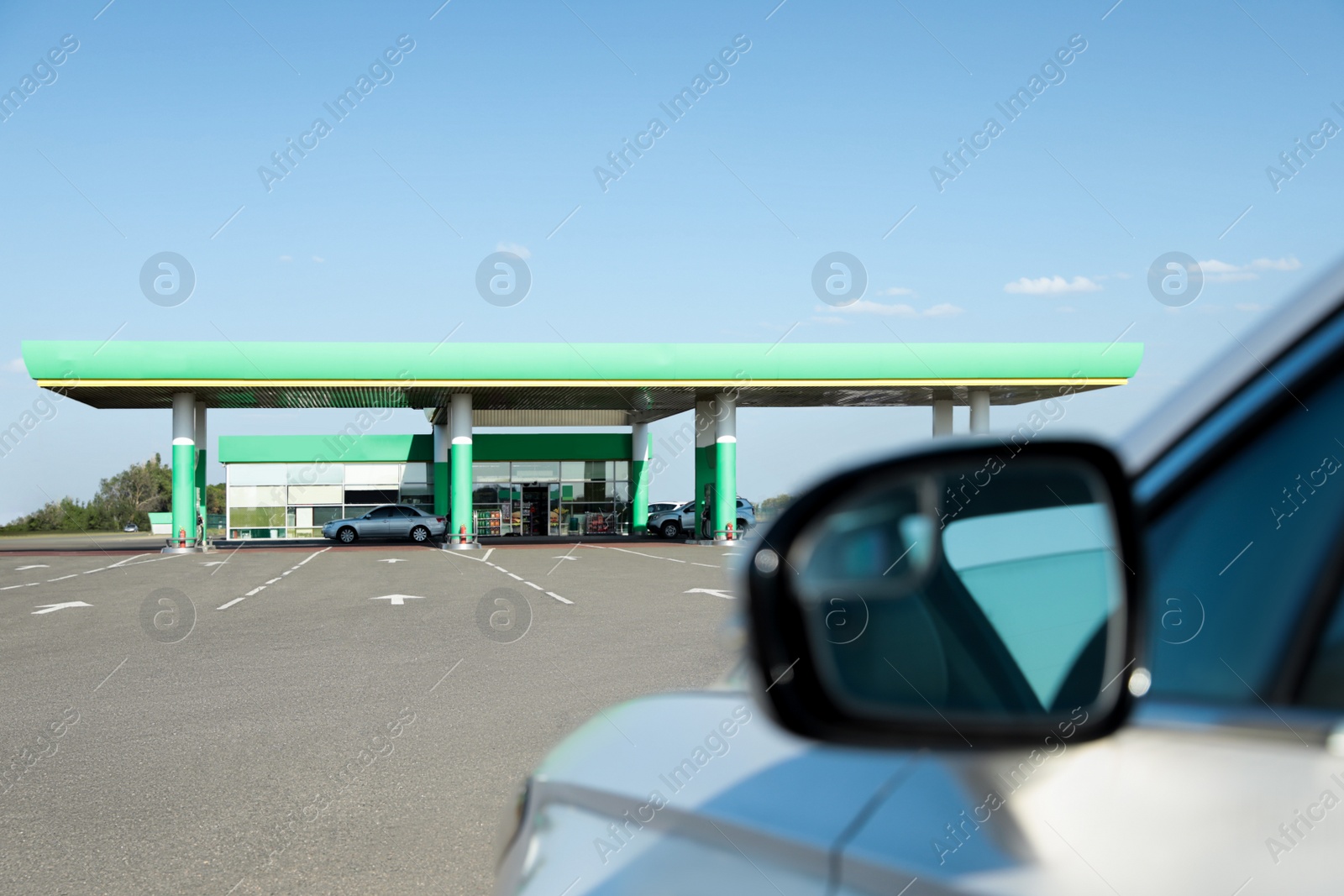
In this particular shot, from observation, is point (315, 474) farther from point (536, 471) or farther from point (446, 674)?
point (446, 674)

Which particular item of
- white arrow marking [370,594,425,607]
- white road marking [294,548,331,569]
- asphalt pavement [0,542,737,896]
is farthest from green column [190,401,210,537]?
white arrow marking [370,594,425,607]

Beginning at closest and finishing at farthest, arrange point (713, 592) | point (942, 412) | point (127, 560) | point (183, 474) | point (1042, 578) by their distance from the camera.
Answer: point (1042, 578) < point (713, 592) < point (127, 560) < point (183, 474) < point (942, 412)

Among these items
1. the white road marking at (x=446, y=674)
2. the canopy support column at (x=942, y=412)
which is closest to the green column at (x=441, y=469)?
the canopy support column at (x=942, y=412)

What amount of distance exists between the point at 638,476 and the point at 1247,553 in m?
47.9

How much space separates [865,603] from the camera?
1461mm

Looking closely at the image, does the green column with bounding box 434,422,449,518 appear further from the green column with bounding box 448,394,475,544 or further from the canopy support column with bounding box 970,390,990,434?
the canopy support column with bounding box 970,390,990,434

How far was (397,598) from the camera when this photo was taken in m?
16.7

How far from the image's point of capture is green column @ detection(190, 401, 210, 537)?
116ft

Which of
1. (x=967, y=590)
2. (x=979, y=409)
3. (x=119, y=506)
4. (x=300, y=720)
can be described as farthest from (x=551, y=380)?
(x=119, y=506)

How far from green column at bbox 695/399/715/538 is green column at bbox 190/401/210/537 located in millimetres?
16426

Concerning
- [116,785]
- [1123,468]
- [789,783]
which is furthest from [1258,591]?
[116,785]

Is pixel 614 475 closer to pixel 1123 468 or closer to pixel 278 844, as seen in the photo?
pixel 278 844

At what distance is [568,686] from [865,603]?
7.14 metres

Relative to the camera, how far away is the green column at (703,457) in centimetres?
3703
